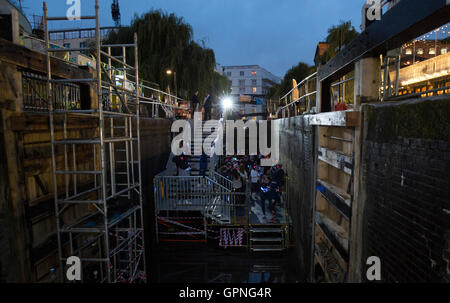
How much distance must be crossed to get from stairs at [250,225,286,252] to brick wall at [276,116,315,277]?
613mm

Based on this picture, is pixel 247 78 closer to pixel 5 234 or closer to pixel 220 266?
pixel 220 266

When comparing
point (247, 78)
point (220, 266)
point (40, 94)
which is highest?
point (247, 78)

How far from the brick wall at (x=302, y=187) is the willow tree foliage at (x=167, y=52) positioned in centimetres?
1288

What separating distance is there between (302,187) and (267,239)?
2599mm

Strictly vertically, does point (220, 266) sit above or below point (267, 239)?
below

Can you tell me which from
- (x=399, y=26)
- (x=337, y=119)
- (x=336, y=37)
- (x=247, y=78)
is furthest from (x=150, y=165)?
(x=247, y=78)

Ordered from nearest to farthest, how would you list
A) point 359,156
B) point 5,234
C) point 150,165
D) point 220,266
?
point 5,234, point 359,156, point 220,266, point 150,165

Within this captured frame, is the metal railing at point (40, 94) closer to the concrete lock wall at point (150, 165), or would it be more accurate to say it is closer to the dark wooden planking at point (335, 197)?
the concrete lock wall at point (150, 165)

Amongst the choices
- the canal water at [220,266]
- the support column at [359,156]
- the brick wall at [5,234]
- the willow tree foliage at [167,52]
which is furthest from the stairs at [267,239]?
the willow tree foliage at [167,52]

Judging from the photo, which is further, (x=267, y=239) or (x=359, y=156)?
(x=267, y=239)

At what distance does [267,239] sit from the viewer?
9.34 m

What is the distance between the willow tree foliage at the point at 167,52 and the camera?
65.2ft
